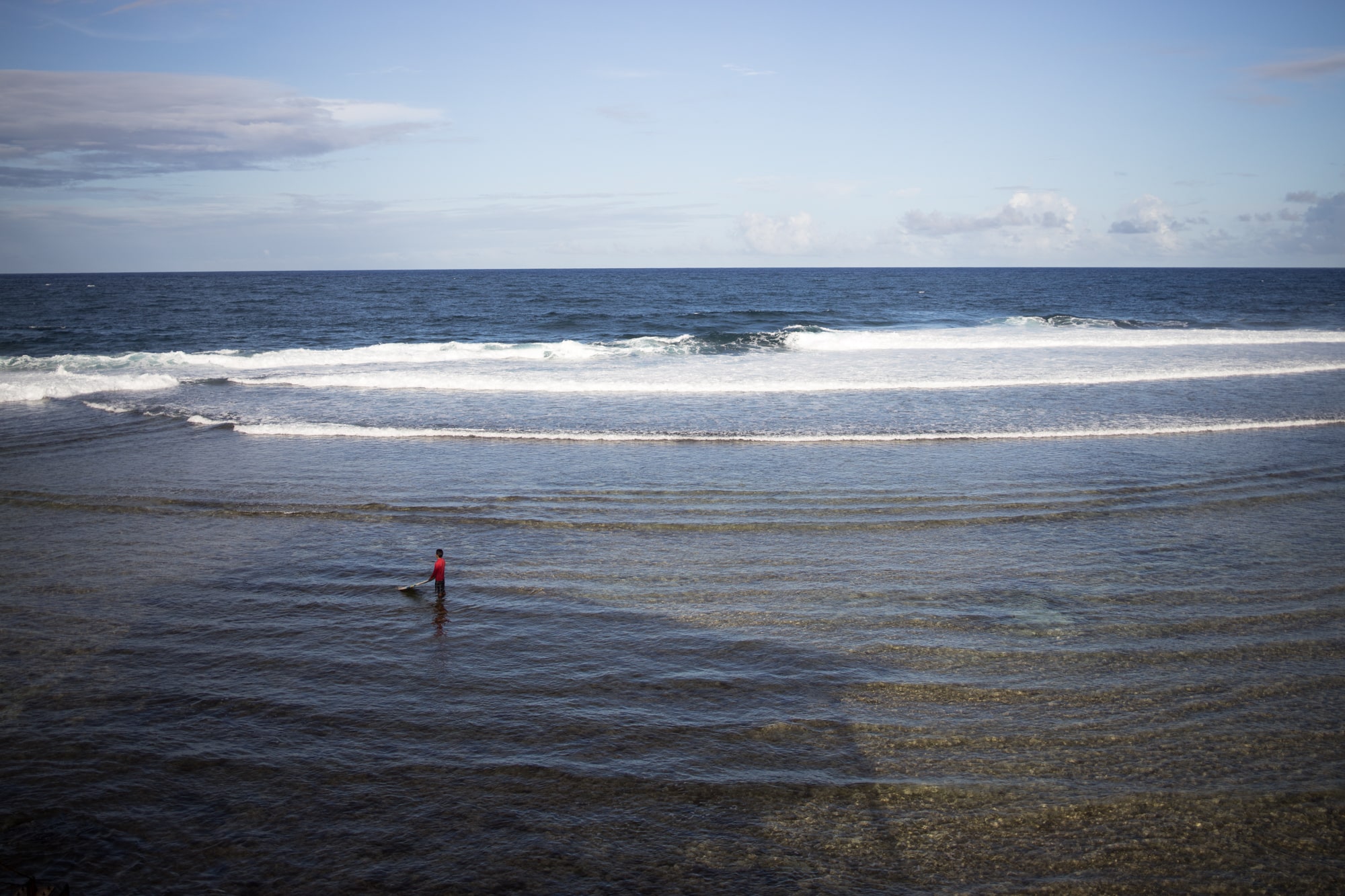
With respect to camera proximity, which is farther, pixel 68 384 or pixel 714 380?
pixel 714 380

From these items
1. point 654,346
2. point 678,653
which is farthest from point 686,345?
point 678,653

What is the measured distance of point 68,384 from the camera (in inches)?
935

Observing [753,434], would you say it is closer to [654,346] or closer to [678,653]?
[678,653]

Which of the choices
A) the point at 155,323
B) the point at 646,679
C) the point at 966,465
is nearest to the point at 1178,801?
the point at 646,679

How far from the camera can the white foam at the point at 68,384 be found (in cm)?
2217

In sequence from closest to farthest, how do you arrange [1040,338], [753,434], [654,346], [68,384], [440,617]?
[440,617], [753,434], [68,384], [654,346], [1040,338]

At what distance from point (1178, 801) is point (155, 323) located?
54846 millimetres

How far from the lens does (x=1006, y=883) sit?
4266 mm

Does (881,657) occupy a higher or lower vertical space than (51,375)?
lower

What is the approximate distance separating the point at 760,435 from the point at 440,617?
9739 mm

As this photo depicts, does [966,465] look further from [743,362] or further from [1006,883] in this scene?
[743,362]

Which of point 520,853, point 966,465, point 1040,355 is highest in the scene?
point 1040,355

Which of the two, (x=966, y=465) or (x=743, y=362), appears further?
(x=743, y=362)

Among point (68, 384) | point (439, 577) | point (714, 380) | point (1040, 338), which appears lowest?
point (439, 577)
